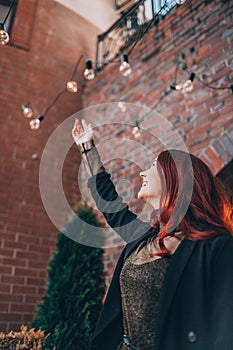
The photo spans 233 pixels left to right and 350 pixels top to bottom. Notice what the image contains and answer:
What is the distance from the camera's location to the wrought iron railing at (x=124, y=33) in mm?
3727

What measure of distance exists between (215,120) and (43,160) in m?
1.69

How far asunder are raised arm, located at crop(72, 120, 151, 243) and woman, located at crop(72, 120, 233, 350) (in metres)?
0.02

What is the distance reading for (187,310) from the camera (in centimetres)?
114

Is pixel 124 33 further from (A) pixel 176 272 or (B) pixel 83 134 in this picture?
(A) pixel 176 272

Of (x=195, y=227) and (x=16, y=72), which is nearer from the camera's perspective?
(x=195, y=227)

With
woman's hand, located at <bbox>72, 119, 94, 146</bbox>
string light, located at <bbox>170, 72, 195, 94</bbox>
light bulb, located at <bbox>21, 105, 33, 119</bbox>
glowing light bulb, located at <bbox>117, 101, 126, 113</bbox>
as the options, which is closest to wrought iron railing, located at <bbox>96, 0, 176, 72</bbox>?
glowing light bulb, located at <bbox>117, 101, 126, 113</bbox>

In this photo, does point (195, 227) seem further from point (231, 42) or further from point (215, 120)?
point (231, 42)

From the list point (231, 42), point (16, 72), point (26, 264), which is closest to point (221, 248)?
point (231, 42)

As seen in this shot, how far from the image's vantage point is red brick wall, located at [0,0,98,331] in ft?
10.3

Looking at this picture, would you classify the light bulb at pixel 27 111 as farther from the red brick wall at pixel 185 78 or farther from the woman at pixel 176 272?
the woman at pixel 176 272

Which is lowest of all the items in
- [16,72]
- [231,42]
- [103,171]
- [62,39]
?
[103,171]

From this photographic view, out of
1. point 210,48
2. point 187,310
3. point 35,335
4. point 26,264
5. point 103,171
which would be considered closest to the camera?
point 187,310

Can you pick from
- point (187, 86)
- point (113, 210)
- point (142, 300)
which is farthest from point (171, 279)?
point (187, 86)

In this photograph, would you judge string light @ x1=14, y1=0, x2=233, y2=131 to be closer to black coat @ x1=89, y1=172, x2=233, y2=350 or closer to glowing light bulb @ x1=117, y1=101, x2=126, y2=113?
glowing light bulb @ x1=117, y1=101, x2=126, y2=113
